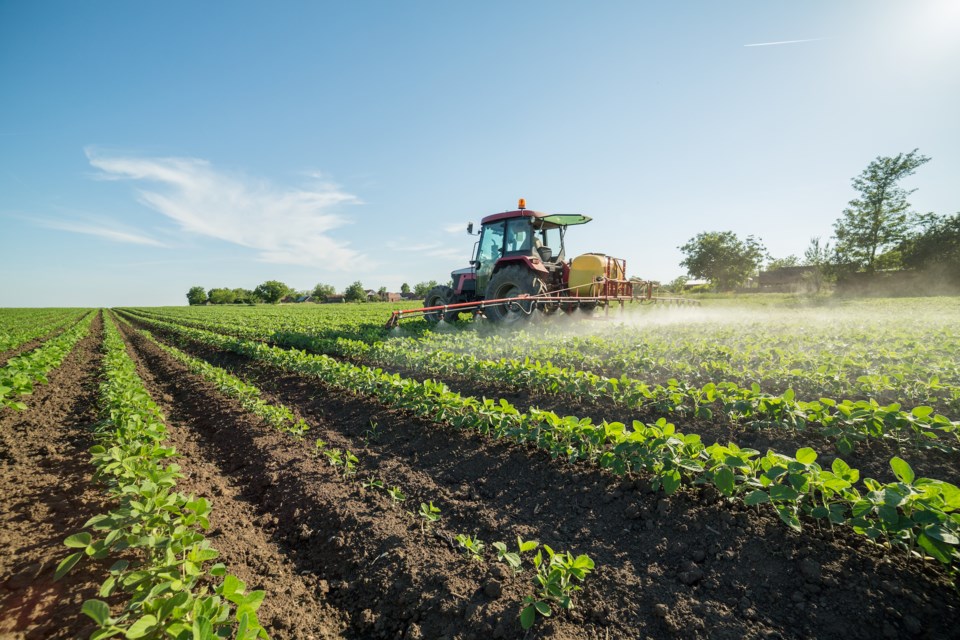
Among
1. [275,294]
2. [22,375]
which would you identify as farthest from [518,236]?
[275,294]

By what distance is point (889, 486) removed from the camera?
1.87 m

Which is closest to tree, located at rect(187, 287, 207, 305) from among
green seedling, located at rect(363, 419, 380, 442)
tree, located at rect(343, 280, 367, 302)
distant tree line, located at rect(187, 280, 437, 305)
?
distant tree line, located at rect(187, 280, 437, 305)

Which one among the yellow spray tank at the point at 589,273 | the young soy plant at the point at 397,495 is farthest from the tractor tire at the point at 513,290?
the young soy plant at the point at 397,495

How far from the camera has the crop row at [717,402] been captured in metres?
2.77

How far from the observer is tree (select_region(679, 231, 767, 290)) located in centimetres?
4906

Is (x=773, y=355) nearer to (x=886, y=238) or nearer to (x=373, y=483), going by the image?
(x=373, y=483)

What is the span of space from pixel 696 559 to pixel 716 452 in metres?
0.62

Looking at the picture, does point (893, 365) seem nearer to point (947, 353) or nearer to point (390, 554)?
point (947, 353)

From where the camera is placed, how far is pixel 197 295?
87.2 m

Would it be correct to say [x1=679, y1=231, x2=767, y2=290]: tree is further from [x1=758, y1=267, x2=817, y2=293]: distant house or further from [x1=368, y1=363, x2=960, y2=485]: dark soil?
[x1=368, y1=363, x2=960, y2=485]: dark soil

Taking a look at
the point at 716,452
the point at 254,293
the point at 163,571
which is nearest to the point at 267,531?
the point at 163,571

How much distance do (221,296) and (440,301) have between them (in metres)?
94.6

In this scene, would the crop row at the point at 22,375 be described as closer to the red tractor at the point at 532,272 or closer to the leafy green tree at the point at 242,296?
the red tractor at the point at 532,272

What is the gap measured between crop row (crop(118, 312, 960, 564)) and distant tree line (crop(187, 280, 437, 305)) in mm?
76844
